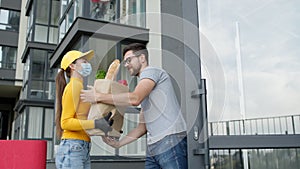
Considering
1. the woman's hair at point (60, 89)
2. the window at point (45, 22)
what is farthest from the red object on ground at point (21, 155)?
the window at point (45, 22)

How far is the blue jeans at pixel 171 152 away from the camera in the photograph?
140 cm

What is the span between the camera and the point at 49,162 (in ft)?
16.5

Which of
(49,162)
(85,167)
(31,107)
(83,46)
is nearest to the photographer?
(85,167)

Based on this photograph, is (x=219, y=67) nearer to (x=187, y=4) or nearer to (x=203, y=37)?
(x=203, y=37)

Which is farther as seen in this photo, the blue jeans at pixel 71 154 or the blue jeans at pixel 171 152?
the blue jeans at pixel 71 154

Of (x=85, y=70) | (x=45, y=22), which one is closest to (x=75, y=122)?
(x=85, y=70)

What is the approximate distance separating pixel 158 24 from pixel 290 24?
2.59ft

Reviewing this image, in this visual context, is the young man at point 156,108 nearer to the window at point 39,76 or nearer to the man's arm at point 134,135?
the man's arm at point 134,135

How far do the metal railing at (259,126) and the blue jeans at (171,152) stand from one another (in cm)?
21

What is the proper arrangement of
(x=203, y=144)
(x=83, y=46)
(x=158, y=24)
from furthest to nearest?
(x=83, y=46)
(x=158, y=24)
(x=203, y=144)

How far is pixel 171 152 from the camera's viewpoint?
1.41m

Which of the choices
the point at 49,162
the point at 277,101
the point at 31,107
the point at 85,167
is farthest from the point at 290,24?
the point at 31,107

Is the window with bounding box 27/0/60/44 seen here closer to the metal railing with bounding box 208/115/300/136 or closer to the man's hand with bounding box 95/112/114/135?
→ the man's hand with bounding box 95/112/114/135

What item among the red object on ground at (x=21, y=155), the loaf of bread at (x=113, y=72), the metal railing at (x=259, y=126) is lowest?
the red object on ground at (x=21, y=155)
